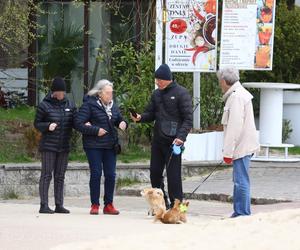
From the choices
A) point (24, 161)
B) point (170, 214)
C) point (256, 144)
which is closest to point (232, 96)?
point (256, 144)

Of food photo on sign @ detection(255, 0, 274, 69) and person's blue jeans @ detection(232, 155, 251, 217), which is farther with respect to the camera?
food photo on sign @ detection(255, 0, 274, 69)

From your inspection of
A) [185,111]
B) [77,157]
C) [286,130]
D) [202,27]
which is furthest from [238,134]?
[286,130]

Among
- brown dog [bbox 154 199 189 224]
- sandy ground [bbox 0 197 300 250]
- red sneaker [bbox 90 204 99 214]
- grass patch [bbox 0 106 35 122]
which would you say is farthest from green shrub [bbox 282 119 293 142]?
brown dog [bbox 154 199 189 224]

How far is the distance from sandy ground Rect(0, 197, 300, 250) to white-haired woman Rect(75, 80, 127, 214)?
48cm

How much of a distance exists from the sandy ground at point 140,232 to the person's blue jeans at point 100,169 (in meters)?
0.31

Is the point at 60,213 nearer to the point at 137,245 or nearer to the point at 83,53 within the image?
the point at 137,245

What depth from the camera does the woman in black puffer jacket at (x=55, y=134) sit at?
10422mm

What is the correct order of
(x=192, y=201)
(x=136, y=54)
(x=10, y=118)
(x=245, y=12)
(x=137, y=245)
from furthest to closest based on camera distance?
(x=10, y=118) < (x=136, y=54) < (x=245, y=12) < (x=192, y=201) < (x=137, y=245)

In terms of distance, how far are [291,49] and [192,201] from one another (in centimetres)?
730

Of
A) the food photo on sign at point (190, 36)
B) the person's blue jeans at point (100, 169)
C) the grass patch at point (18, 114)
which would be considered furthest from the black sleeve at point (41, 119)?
the grass patch at point (18, 114)

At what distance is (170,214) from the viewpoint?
945 centimetres

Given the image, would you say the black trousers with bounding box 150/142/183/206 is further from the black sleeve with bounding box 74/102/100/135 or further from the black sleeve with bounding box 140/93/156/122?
the black sleeve with bounding box 74/102/100/135

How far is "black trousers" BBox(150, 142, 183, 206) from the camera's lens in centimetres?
1024

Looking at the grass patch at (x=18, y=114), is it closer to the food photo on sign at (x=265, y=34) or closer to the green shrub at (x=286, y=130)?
the food photo on sign at (x=265, y=34)
